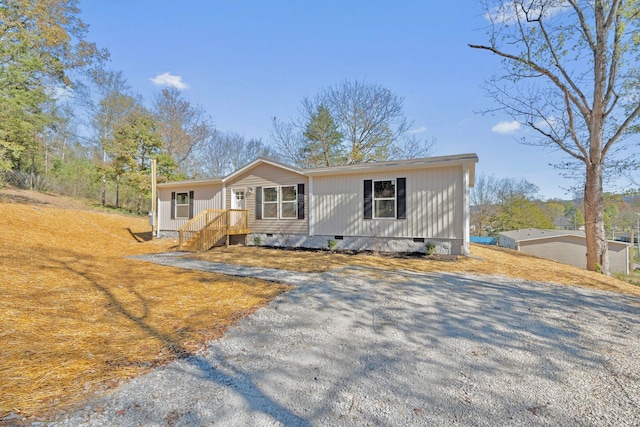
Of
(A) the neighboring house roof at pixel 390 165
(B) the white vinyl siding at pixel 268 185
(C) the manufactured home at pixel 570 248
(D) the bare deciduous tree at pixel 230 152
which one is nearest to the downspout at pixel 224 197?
(B) the white vinyl siding at pixel 268 185

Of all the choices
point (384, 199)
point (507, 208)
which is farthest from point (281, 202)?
point (507, 208)

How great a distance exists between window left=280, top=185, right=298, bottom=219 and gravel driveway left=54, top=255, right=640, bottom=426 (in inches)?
271

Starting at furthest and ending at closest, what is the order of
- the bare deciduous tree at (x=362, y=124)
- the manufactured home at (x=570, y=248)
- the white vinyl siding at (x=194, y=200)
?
the bare deciduous tree at (x=362, y=124), the manufactured home at (x=570, y=248), the white vinyl siding at (x=194, y=200)

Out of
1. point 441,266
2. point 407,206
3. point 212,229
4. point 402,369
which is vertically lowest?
point 402,369

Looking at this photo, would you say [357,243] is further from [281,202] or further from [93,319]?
[93,319]

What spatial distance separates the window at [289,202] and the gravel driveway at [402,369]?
22.6 ft

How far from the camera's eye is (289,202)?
447 inches

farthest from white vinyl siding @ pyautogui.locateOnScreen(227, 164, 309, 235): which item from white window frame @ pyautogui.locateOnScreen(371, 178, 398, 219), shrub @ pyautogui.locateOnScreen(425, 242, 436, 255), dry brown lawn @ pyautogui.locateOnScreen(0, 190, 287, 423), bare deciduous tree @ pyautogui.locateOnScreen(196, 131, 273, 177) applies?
bare deciduous tree @ pyautogui.locateOnScreen(196, 131, 273, 177)

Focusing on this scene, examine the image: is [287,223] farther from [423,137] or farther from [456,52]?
[423,137]

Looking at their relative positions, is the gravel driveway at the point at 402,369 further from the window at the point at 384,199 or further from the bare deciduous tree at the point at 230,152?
the bare deciduous tree at the point at 230,152

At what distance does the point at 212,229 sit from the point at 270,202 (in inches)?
95.4

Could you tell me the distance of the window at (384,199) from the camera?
948 centimetres

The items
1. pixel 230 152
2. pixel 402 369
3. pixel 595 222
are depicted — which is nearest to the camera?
pixel 402 369

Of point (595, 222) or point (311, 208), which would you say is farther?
point (311, 208)
